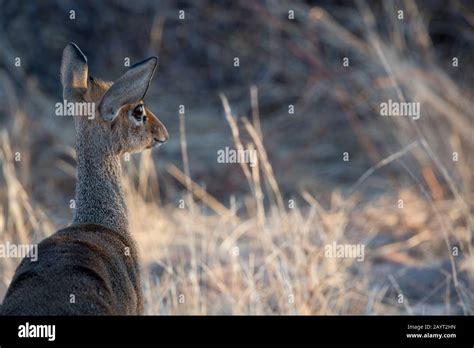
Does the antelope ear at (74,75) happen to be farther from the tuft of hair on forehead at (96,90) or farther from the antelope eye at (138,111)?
the antelope eye at (138,111)

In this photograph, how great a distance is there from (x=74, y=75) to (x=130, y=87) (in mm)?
291

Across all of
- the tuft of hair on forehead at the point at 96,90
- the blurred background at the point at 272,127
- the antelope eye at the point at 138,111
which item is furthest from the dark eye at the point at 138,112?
the blurred background at the point at 272,127

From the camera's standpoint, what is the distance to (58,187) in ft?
30.6

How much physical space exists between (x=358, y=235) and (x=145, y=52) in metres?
3.37

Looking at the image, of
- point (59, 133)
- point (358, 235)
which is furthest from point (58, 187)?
point (358, 235)

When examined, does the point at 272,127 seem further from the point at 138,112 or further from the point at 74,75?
the point at 74,75

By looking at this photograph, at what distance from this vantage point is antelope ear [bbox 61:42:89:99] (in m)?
4.45

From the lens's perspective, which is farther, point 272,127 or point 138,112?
point 272,127

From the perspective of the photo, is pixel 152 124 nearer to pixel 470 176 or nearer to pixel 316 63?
pixel 470 176

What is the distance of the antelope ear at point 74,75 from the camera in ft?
14.6

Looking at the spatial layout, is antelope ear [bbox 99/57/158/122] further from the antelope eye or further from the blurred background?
the blurred background

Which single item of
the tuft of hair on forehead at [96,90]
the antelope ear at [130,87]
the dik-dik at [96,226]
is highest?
the tuft of hair on forehead at [96,90]

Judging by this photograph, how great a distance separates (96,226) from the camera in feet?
14.1

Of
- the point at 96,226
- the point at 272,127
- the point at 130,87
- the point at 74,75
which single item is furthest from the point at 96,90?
the point at 272,127
